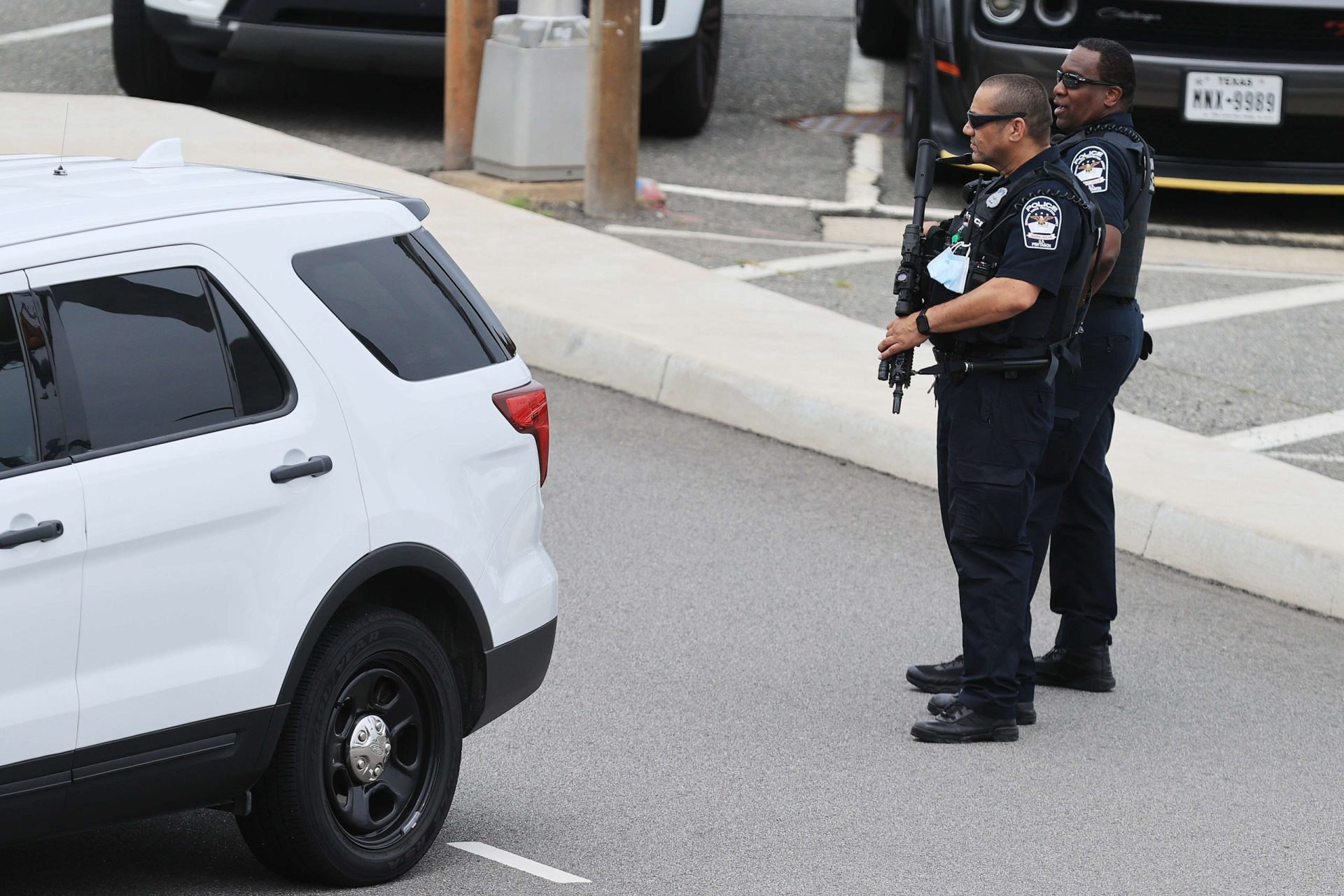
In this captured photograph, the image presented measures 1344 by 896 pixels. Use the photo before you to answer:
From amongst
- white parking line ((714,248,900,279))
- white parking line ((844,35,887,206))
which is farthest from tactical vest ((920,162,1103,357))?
white parking line ((844,35,887,206))

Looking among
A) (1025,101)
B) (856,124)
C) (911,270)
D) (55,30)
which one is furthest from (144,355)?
(55,30)

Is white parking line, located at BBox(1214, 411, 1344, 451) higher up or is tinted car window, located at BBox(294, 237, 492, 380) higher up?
tinted car window, located at BBox(294, 237, 492, 380)

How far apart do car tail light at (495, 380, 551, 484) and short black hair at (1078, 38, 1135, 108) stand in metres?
2.14

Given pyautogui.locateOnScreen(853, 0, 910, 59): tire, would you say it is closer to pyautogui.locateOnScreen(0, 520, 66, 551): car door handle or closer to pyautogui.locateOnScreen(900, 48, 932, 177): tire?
pyautogui.locateOnScreen(900, 48, 932, 177): tire

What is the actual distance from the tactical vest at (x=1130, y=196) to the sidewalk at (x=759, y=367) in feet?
5.80

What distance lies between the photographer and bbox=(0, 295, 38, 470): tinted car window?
3.72 m

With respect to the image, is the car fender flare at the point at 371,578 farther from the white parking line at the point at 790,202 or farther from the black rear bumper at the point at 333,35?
the black rear bumper at the point at 333,35

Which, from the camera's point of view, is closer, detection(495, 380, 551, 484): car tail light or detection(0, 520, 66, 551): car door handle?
detection(0, 520, 66, 551): car door handle

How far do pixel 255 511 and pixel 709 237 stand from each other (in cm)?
772

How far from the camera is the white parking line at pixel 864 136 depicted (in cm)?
1301

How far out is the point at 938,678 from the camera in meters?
6.09

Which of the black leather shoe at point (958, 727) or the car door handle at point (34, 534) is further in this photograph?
the black leather shoe at point (958, 727)

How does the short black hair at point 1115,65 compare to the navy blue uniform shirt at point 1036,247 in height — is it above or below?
above

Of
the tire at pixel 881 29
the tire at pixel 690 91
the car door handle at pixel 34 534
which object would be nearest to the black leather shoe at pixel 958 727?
the car door handle at pixel 34 534
